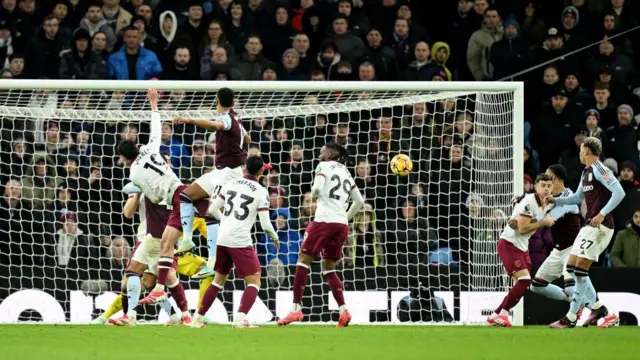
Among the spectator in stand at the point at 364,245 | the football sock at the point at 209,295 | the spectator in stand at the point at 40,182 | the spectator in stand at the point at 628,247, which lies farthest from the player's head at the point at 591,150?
the spectator in stand at the point at 40,182

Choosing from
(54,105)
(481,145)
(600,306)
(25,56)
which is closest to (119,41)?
(25,56)

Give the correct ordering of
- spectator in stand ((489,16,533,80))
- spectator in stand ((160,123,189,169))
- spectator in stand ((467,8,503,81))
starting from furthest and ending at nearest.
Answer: spectator in stand ((467,8,503,81)), spectator in stand ((489,16,533,80)), spectator in stand ((160,123,189,169))

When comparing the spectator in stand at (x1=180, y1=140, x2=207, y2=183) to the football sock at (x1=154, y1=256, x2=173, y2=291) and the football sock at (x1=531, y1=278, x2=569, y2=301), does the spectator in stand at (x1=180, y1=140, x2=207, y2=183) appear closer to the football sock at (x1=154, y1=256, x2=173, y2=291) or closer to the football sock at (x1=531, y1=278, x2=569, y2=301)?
the football sock at (x1=154, y1=256, x2=173, y2=291)

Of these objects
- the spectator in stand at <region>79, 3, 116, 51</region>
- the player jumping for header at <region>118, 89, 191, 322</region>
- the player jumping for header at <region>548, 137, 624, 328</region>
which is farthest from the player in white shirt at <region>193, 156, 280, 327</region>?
the spectator in stand at <region>79, 3, 116, 51</region>

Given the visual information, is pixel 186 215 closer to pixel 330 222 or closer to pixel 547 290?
pixel 330 222

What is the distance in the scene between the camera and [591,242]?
47.7ft

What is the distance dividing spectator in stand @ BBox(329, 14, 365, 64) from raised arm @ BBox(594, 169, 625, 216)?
20.3 ft

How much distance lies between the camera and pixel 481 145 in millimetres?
16844

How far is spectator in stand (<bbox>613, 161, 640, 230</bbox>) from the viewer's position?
18.1 metres

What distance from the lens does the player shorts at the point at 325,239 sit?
47.6ft

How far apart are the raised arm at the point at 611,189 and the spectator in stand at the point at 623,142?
4.56 meters

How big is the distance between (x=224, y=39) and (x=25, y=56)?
2987 millimetres

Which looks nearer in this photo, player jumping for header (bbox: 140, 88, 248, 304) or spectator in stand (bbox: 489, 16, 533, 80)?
player jumping for header (bbox: 140, 88, 248, 304)

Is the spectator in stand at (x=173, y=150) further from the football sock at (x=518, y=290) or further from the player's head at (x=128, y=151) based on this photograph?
the football sock at (x=518, y=290)
